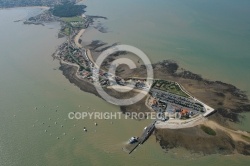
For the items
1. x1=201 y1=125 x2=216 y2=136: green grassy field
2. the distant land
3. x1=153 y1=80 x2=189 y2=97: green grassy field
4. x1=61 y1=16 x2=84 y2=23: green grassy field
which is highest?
the distant land

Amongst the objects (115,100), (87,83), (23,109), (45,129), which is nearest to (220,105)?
(115,100)

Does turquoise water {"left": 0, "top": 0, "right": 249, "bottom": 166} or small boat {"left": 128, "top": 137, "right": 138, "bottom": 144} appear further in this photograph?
small boat {"left": 128, "top": 137, "right": 138, "bottom": 144}

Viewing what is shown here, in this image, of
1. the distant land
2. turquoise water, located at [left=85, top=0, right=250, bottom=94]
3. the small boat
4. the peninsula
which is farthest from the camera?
the distant land

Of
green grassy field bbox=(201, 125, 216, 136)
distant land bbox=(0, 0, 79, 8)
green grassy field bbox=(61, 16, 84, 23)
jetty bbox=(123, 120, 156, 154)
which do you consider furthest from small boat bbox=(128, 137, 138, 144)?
distant land bbox=(0, 0, 79, 8)

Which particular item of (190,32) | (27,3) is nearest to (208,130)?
(190,32)

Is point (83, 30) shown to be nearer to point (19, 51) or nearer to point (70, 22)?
point (70, 22)

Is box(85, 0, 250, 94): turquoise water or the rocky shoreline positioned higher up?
box(85, 0, 250, 94): turquoise water

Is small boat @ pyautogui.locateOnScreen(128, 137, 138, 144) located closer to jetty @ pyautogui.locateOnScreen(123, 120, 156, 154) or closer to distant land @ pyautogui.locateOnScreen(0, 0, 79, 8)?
jetty @ pyautogui.locateOnScreen(123, 120, 156, 154)

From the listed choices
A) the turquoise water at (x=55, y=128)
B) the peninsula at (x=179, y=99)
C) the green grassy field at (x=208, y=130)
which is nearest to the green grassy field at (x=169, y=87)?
the peninsula at (x=179, y=99)

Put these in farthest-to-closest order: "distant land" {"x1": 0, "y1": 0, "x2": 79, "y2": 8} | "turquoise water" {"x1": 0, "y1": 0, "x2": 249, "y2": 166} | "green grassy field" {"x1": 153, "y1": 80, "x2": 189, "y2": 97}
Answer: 1. "distant land" {"x1": 0, "y1": 0, "x2": 79, "y2": 8}
2. "green grassy field" {"x1": 153, "y1": 80, "x2": 189, "y2": 97}
3. "turquoise water" {"x1": 0, "y1": 0, "x2": 249, "y2": 166}
